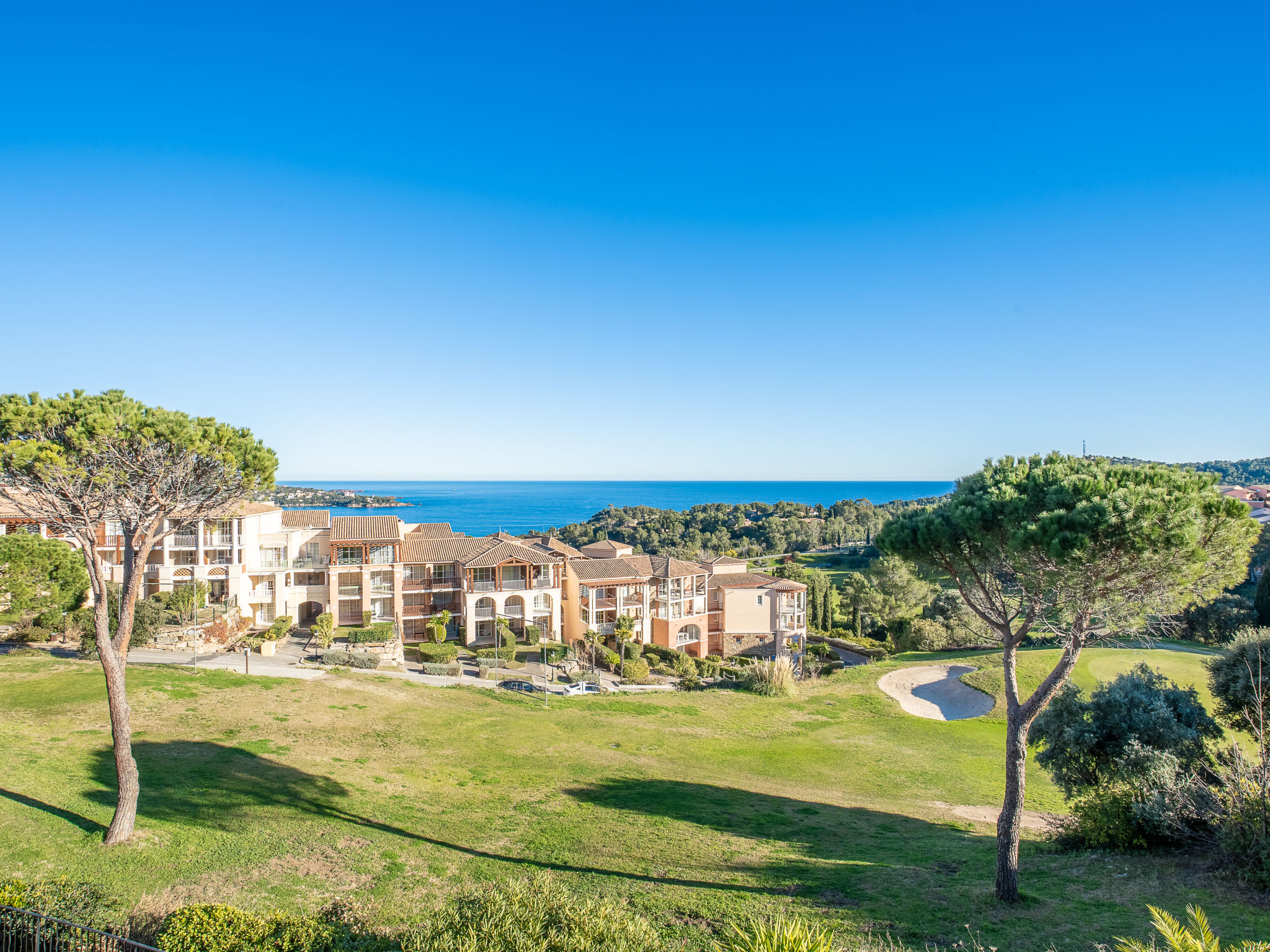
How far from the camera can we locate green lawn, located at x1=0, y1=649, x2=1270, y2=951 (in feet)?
31.7

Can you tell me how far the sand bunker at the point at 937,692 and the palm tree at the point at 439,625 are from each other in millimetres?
25255

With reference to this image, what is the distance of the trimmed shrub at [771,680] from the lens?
30.7m

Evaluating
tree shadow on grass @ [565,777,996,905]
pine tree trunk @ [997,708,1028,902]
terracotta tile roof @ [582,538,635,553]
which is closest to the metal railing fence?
tree shadow on grass @ [565,777,996,905]

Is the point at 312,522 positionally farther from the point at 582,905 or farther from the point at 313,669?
the point at 582,905

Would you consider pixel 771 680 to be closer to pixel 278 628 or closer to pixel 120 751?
pixel 278 628

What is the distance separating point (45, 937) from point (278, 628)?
95.8 ft

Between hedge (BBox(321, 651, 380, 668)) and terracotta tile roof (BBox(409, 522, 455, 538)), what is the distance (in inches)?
639

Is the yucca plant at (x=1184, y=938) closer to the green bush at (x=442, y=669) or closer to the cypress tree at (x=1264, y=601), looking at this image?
the green bush at (x=442, y=669)

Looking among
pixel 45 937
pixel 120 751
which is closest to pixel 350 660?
pixel 120 751

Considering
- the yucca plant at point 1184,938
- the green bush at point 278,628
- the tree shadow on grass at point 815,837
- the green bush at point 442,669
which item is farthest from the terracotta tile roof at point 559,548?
the yucca plant at point 1184,938

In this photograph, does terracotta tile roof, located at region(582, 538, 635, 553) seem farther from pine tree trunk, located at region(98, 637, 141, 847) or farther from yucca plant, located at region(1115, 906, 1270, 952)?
yucca plant, located at region(1115, 906, 1270, 952)

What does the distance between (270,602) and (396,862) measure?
31834mm

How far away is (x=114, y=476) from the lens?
11.1 meters

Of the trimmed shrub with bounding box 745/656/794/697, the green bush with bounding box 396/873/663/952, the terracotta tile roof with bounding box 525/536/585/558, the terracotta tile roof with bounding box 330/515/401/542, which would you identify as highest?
the terracotta tile roof with bounding box 330/515/401/542
